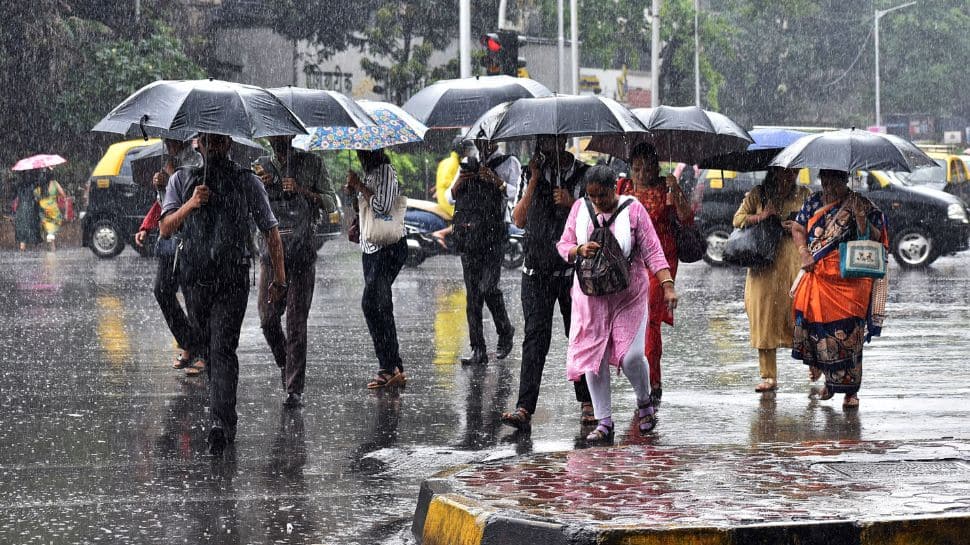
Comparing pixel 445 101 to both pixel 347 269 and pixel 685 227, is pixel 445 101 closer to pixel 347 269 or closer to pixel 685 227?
pixel 685 227

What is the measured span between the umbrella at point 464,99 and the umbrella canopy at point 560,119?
233 centimetres

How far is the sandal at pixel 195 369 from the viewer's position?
1098cm

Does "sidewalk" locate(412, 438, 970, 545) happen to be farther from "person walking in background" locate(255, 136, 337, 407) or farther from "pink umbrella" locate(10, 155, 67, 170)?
"pink umbrella" locate(10, 155, 67, 170)

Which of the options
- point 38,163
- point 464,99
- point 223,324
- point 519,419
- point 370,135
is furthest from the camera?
point 38,163

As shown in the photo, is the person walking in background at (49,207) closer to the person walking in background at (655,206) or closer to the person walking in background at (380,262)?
the person walking in background at (380,262)

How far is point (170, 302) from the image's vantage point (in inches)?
438

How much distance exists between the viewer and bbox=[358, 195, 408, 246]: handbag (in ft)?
33.2

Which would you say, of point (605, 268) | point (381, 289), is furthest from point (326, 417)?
point (605, 268)

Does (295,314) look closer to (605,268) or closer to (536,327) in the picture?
(536,327)

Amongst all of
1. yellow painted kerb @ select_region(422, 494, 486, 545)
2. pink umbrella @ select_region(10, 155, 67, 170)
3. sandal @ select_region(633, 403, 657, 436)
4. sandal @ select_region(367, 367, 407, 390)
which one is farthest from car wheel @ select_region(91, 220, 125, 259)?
yellow painted kerb @ select_region(422, 494, 486, 545)

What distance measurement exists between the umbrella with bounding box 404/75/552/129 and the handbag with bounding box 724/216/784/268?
1958 mm

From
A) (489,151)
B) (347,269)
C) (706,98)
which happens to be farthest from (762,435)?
(706,98)

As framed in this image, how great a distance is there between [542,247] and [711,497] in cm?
301

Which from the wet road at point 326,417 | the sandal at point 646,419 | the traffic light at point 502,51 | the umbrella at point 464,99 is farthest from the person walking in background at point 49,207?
the sandal at point 646,419
